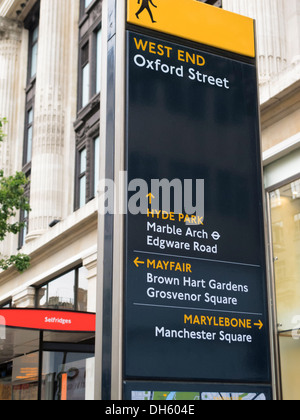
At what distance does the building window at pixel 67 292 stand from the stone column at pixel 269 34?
9918 mm

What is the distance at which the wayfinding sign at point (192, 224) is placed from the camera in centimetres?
521

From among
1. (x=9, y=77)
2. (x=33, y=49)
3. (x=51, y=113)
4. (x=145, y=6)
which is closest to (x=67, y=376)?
(x=51, y=113)

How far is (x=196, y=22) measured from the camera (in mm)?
6305

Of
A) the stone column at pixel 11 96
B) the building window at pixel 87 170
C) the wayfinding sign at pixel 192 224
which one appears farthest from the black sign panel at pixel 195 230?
the stone column at pixel 11 96

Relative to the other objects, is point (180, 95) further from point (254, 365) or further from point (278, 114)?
point (278, 114)

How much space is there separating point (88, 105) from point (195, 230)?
20.6 meters

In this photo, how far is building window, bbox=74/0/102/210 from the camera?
24672 millimetres

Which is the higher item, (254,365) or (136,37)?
(136,37)

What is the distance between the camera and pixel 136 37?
589 centimetres

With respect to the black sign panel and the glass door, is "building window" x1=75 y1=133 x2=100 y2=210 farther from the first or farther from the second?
the black sign panel

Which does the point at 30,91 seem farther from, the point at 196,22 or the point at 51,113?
the point at 196,22

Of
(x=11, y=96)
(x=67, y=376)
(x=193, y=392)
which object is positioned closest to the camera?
(x=193, y=392)
